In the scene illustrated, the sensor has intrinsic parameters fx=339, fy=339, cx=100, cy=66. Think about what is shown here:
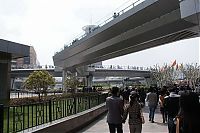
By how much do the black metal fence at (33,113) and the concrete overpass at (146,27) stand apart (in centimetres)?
898

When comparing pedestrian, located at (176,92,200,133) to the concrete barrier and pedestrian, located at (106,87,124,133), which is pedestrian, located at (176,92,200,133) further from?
the concrete barrier

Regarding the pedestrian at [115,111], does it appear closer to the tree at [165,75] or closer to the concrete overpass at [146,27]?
the concrete overpass at [146,27]

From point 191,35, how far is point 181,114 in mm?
29919

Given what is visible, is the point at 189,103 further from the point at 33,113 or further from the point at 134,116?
the point at 33,113

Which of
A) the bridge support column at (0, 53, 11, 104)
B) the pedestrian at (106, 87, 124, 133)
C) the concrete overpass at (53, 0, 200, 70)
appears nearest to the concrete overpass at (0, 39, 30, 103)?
the bridge support column at (0, 53, 11, 104)

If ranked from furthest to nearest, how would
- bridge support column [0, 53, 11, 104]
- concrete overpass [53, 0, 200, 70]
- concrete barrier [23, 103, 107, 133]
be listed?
bridge support column [0, 53, 11, 104]
concrete overpass [53, 0, 200, 70]
concrete barrier [23, 103, 107, 133]

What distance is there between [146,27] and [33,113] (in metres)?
20.3

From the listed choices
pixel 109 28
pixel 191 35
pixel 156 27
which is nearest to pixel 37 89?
pixel 109 28

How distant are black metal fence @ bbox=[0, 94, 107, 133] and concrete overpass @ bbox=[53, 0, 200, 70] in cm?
898

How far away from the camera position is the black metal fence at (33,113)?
872 cm

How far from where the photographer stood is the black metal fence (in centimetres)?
872

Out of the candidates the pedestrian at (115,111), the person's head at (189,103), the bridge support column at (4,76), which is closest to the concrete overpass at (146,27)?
the bridge support column at (4,76)

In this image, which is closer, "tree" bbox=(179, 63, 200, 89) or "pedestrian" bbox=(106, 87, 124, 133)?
"pedestrian" bbox=(106, 87, 124, 133)

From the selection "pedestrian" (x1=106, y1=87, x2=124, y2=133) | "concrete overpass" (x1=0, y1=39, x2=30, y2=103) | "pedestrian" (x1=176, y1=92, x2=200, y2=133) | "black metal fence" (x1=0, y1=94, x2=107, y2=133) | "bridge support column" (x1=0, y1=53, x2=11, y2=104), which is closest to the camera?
"pedestrian" (x1=176, y1=92, x2=200, y2=133)
